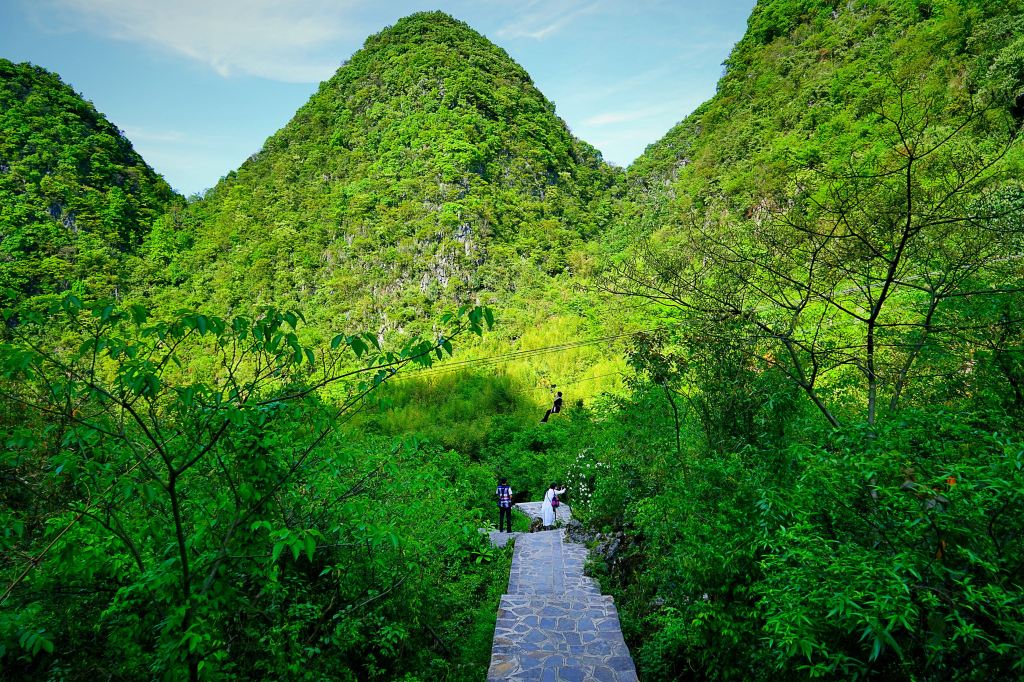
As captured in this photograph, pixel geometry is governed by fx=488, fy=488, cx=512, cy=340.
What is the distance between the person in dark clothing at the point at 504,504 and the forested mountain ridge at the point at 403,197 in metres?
24.8

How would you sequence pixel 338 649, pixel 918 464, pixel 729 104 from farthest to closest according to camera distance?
pixel 729 104 → pixel 338 649 → pixel 918 464

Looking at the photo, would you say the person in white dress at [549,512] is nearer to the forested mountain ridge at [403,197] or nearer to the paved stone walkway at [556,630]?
the paved stone walkway at [556,630]

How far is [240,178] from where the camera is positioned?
61.1 meters

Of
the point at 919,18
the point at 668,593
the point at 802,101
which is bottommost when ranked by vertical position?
the point at 668,593

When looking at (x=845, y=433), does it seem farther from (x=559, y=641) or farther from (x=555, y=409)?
(x=555, y=409)

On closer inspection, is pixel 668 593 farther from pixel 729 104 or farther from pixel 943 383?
pixel 729 104

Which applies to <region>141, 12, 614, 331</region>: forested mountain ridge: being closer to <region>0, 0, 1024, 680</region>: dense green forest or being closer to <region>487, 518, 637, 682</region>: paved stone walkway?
<region>0, 0, 1024, 680</region>: dense green forest

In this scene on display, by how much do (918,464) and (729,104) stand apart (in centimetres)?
4347

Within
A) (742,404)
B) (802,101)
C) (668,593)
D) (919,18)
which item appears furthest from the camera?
(802,101)

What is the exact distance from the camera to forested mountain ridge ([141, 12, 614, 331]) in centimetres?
3734

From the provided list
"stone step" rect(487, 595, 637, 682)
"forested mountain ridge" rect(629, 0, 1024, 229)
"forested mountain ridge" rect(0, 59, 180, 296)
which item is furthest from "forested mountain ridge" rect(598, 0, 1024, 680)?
"forested mountain ridge" rect(0, 59, 180, 296)

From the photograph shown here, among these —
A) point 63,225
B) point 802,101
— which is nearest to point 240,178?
point 63,225

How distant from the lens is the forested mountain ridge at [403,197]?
37344mm

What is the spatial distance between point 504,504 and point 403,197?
1431 inches
